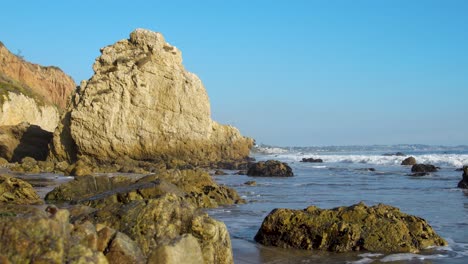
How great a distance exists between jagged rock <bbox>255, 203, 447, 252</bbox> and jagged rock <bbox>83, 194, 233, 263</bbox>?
7.52ft

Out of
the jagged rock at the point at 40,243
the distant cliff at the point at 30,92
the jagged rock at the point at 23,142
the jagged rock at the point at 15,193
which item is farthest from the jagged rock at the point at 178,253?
the distant cliff at the point at 30,92

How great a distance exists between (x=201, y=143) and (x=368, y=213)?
34.1 m

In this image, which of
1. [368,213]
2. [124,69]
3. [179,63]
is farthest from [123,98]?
[368,213]

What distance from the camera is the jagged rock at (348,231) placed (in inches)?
330

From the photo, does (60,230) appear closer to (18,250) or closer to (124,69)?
(18,250)

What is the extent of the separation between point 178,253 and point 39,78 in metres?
74.9

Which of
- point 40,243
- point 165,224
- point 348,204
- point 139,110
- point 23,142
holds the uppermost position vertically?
point 139,110

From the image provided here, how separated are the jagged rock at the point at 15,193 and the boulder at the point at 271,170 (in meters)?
18.2

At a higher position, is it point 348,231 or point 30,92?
point 30,92

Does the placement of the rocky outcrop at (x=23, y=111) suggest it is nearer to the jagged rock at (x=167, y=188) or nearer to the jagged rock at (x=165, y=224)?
the jagged rock at (x=167, y=188)

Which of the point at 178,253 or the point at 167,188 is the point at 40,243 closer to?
the point at 178,253

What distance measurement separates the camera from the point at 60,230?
442 cm

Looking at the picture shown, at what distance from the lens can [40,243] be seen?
4168mm

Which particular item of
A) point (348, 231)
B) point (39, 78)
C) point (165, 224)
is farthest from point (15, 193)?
point (39, 78)
